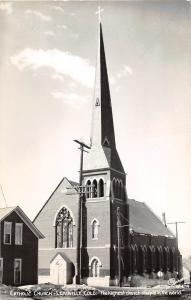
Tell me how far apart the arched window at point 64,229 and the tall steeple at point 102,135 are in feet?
6.15

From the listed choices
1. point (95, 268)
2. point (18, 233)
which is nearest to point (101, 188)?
point (95, 268)

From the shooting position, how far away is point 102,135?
18.0 meters

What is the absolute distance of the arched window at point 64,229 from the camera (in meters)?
17.4

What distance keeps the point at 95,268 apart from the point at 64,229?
188 centimetres

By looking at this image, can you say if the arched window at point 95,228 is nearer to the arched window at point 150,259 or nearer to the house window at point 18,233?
the arched window at point 150,259

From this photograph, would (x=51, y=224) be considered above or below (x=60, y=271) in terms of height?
above

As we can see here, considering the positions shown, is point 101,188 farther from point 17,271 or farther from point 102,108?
point 17,271

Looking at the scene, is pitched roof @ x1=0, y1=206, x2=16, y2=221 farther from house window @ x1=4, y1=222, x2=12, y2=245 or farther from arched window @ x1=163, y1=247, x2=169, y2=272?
arched window @ x1=163, y1=247, x2=169, y2=272

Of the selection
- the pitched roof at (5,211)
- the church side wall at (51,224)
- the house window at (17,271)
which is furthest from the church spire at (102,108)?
the house window at (17,271)

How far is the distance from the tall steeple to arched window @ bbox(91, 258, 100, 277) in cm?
339

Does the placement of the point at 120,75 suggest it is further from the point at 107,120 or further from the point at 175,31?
the point at 107,120

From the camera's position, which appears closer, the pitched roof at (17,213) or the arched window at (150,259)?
the pitched roof at (17,213)

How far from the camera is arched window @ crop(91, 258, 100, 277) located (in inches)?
699

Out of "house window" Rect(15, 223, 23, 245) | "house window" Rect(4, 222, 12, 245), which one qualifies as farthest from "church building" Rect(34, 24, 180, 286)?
"house window" Rect(4, 222, 12, 245)
